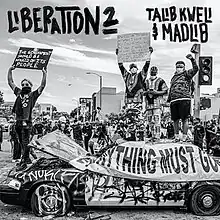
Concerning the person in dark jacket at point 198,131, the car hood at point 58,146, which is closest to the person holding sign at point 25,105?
the car hood at point 58,146

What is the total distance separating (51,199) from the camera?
5.41 metres

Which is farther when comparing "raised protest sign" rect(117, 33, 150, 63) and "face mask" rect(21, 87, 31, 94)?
"face mask" rect(21, 87, 31, 94)

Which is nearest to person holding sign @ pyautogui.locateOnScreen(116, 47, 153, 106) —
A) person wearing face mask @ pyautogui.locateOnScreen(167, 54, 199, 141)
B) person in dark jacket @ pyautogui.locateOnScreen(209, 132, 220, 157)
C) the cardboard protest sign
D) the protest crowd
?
the protest crowd

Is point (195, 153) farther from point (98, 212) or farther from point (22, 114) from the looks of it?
point (22, 114)

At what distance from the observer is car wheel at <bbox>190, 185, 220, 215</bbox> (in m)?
5.53

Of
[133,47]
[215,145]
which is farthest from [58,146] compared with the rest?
[215,145]

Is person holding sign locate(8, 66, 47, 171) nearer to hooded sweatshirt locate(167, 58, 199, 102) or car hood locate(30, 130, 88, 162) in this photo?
car hood locate(30, 130, 88, 162)

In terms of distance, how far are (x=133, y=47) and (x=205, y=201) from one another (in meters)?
4.25

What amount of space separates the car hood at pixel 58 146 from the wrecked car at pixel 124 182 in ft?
0.20

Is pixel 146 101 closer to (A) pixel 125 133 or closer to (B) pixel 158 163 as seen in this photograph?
(A) pixel 125 133

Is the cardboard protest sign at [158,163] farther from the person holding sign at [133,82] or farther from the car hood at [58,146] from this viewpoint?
the person holding sign at [133,82]

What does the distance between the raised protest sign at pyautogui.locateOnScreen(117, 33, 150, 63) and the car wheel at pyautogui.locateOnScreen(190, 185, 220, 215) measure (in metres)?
3.83

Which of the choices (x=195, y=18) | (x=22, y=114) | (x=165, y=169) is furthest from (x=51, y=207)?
(x=195, y=18)

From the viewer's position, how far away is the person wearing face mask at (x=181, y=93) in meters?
7.71
